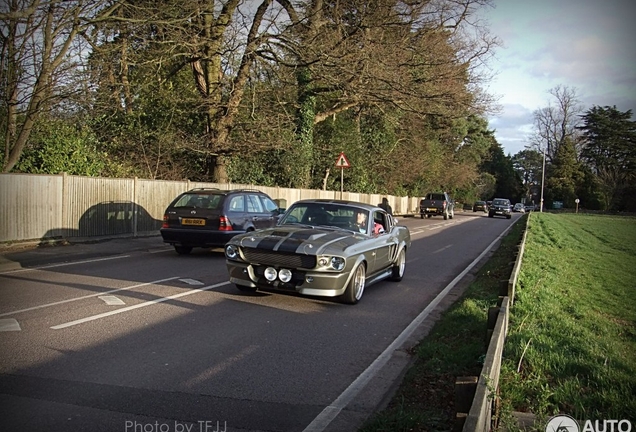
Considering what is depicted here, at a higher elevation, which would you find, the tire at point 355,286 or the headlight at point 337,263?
the headlight at point 337,263

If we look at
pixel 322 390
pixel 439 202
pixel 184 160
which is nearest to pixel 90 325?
pixel 322 390

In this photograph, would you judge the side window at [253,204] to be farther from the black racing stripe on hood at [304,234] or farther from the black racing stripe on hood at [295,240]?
the black racing stripe on hood at [295,240]

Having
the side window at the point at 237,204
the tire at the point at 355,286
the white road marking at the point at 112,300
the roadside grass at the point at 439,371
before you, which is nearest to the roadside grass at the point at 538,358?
the roadside grass at the point at 439,371

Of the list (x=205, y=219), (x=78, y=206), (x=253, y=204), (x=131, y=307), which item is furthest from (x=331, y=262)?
(x=78, y=206)

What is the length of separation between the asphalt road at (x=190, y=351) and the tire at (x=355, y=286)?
17 centimetres

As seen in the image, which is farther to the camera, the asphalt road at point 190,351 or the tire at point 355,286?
the tire at point 355,286

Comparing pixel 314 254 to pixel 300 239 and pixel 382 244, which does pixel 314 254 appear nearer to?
pixel 300 239

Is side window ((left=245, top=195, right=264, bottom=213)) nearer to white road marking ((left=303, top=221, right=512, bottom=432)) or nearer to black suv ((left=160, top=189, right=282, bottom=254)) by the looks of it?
black suv ((left=160, top=189, right=282, bottom=254))

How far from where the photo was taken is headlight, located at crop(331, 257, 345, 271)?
24.0 feet

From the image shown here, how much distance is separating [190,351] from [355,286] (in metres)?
3.15

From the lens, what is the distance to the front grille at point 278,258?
7.21 metres

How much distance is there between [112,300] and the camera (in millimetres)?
7523

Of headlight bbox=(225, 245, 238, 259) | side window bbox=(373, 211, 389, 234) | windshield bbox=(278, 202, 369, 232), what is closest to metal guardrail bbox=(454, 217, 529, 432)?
headlight bbox=(225, 245, 238, 259)

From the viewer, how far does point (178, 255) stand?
1319cm
